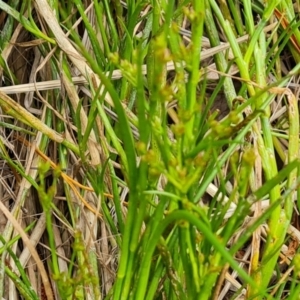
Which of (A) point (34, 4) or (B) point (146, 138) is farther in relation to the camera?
(A) point (34, 4)

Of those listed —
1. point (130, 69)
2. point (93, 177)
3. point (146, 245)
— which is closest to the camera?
point (130, 69)

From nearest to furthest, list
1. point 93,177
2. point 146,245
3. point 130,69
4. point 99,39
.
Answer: point 130,69
point 146,245
point 93,177
point 99,39

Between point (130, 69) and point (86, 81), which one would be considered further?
point (86, 81)

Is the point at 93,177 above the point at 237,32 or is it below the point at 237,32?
below

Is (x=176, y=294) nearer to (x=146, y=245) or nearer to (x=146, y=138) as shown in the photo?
(x=146, y=245)

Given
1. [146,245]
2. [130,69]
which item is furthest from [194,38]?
[146,245]

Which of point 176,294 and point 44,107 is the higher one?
point 44,107

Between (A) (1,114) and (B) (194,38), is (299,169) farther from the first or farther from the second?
(A) (1,114)

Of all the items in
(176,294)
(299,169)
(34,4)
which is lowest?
(176,294)

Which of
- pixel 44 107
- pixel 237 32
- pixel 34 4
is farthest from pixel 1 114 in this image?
pixel 237 32
